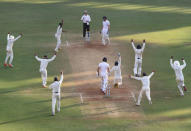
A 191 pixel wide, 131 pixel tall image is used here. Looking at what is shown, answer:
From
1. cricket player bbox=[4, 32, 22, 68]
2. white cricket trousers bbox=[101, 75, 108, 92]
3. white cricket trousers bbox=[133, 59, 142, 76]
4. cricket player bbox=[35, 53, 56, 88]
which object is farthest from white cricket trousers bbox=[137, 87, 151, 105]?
cricket player bbox=[4, 32, 22, 68]

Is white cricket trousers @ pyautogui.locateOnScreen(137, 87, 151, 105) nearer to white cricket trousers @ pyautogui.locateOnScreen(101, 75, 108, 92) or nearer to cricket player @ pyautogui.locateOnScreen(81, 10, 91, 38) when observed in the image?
white cricket trousers @ pyautogui.locateOnScreen(101, 75, 108, 92)

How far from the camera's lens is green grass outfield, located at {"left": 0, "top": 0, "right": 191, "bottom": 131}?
20.2 meters

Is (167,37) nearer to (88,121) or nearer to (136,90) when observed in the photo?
(136,90)

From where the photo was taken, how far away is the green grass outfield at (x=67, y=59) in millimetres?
20156

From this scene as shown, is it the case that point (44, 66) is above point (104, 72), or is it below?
above

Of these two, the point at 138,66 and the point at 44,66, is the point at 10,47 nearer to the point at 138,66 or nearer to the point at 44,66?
the point at 44,66

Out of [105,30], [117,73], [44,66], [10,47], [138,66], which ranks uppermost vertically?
[105,30]

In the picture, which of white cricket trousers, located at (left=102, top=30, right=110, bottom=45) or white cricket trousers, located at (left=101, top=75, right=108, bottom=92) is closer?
white cricket trousers, located at (left=101, top=75, right=108, bottom=92)

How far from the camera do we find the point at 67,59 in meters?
29.5

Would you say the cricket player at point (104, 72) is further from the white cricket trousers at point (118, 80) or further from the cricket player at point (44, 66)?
the cricket player at point (44, 66)

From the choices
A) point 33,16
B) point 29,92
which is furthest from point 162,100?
point 33,16

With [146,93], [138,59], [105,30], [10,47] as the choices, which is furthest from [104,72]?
[105,30]

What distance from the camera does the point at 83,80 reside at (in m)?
25.7

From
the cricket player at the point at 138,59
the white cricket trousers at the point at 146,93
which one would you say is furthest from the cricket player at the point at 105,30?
the white cricket trousers at the point at 146,93
